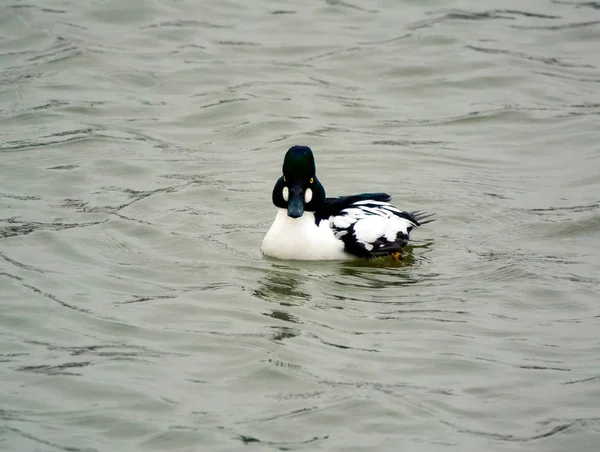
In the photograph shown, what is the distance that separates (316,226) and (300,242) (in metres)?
0.27

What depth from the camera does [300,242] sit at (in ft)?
34.1

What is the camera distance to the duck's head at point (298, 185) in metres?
10.2

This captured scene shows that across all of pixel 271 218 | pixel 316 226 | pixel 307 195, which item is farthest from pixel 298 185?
pixel 271 218

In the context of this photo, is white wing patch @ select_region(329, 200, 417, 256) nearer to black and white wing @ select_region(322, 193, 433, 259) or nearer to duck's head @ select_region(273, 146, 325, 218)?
black and white wing @ select_region(322, 193, 433, 259)

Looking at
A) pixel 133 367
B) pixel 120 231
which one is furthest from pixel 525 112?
pixel 133 367

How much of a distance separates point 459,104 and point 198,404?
9082 mm

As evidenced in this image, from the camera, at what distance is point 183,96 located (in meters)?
15.4

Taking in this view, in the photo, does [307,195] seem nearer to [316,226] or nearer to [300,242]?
[316,226]

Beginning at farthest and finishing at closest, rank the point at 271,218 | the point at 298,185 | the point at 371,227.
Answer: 1. the point at 271,218
2. the point at 371,227
3. the point at 298,185

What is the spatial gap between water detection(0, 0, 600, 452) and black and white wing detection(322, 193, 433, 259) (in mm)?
249

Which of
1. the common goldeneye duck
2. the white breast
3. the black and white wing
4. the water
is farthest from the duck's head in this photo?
the water

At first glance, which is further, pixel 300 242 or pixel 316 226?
pixel 316 226

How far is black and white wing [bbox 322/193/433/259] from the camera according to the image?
10453 millimetres

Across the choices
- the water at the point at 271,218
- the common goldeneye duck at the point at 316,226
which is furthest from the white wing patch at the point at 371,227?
the water at the point at 271,218
